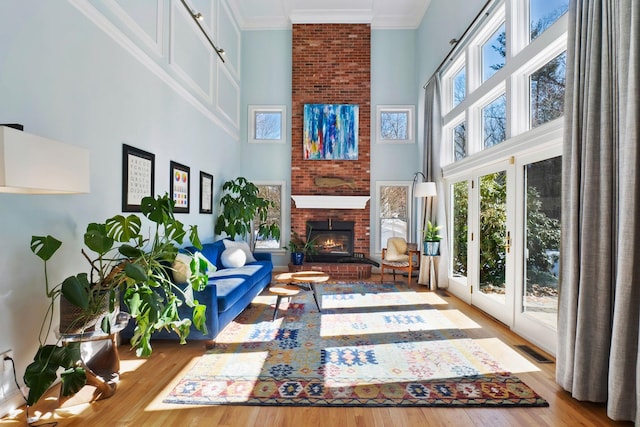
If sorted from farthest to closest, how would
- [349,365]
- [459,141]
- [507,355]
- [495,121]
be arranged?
[459,141] < [495,121] < [507,355] < [349,365]

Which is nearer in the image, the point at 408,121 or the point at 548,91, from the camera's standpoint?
the point at 548,91

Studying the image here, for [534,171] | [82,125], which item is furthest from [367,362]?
[82,125]

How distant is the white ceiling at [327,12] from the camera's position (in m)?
6.56


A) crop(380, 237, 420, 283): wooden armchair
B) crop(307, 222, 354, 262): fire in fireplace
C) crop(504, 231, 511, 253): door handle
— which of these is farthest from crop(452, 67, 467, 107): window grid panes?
crop(307, 222, 354, 262): fire in fireplace

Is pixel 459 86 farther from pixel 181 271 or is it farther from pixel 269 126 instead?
pixel 181 271

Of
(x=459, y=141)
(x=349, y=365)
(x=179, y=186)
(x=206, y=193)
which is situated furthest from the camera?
(x=459, y=141)

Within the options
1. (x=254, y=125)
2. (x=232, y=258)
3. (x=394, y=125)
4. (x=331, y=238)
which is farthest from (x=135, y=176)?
(x=394, y=125)

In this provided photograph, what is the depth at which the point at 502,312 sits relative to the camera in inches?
149

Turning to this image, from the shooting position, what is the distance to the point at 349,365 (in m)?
2.72

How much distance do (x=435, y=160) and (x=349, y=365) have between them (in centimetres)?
405

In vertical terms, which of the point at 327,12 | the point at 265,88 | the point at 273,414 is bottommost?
the point at 273,414

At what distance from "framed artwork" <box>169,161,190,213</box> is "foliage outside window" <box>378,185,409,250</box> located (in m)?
4.01

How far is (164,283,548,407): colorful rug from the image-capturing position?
2.25 m

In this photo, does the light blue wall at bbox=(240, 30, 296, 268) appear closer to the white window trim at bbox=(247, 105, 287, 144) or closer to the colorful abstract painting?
the white window trim at bbox=(247, 105, 287, 144)
